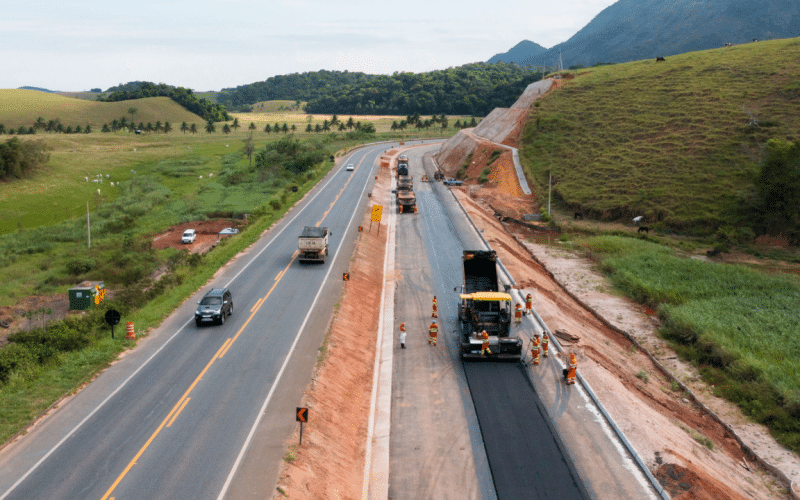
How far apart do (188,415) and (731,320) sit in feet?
93.5

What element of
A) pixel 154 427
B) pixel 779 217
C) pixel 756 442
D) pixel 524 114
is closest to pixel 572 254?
pixel 779 217

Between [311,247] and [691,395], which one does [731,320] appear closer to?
[691,395]

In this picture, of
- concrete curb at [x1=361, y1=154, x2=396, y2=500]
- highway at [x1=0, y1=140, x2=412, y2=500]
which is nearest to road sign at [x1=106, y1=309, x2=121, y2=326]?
highway at [x1=0, y1=140, x2=412, y2=500]

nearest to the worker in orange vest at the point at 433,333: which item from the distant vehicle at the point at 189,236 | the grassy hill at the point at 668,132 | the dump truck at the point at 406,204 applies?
the dump truck at the point at 406,204

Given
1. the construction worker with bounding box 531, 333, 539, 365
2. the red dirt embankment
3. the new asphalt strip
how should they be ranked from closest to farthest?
the new asphalt strip < the red dirt embankment < the construction worker with bounding box 531, 333, 539, 365

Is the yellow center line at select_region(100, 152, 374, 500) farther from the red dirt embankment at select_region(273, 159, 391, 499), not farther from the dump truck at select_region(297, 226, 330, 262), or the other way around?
the dump truck at select_region(297, 226, 330, 262)

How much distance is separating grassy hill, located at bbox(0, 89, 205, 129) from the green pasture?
544ft

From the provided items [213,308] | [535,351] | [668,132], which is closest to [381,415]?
[535,351]

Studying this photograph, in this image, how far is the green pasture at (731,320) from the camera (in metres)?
23.8

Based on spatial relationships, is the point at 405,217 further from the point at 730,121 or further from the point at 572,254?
the point at 730,121

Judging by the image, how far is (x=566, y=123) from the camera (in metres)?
85.4

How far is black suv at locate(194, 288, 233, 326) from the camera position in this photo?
90.6 ft

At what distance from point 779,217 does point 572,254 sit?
2122 cm

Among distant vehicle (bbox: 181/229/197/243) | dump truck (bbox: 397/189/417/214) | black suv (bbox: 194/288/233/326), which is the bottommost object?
black suv (bbox: 194/288/233/326)
